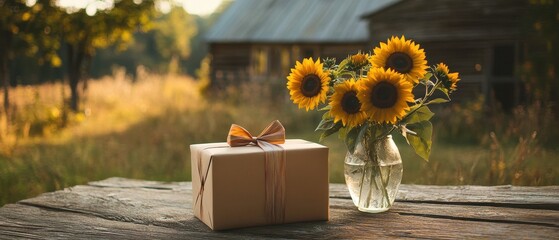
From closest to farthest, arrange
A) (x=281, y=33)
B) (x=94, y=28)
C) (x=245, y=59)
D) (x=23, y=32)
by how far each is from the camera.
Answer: (x=23, y=32) < (x=94, y=28) < (x=281, y=33) < (x=245, y=59)

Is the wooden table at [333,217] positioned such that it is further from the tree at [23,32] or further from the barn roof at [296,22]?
the barn roof at [296,22]

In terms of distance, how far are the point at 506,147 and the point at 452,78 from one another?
5.09 metres

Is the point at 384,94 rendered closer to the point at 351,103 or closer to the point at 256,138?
the point at 351,103

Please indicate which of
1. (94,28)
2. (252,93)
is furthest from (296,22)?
(94,28)

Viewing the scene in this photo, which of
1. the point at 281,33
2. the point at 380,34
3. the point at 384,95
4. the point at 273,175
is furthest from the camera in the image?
the point at 281,33

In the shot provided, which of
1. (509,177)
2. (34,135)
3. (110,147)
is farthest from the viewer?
(34,135)

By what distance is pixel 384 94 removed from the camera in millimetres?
2164

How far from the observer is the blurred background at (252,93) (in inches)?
212

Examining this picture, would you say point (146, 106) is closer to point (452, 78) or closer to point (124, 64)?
point (452, 78)

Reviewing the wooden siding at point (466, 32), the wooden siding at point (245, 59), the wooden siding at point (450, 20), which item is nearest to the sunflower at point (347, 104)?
Result: the wooden siding at point (466, 32)

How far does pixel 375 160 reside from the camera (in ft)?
7.54

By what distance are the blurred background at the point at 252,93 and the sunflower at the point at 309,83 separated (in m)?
2.25

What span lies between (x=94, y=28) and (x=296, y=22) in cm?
668

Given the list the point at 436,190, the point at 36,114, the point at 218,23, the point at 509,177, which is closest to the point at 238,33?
the point at 218,23
